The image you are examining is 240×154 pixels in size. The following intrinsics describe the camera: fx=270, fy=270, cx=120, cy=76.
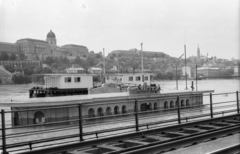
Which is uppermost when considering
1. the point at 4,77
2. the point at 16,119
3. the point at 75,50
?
the point at 75,50

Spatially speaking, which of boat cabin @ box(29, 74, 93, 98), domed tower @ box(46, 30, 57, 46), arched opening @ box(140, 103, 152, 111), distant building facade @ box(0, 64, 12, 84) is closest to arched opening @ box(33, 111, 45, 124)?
boat cabin @ box(29, 74, 93, 98)


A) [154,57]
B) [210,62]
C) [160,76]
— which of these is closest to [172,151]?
[160,76]

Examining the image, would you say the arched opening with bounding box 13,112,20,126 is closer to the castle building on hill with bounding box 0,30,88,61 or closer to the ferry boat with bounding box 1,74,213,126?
the ferry boat with bounding box 1,74,213,126

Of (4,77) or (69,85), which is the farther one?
(4,77)

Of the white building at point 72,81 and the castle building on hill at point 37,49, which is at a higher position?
the castle building on hill at point 37,49

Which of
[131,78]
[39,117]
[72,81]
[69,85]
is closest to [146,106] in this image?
[72,81]

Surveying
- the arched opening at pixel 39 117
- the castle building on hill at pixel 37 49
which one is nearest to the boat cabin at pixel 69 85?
the arched opening at pixel 39 117

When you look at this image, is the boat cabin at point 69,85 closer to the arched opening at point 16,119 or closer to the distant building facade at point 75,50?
the arched opening at point 16,119

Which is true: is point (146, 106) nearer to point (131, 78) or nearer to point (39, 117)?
point (39, 117)

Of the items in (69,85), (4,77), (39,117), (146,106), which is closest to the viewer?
(39,117)

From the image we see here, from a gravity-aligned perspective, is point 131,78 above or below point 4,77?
below

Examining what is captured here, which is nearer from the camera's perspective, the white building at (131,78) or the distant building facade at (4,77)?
the white building at (131,78)
